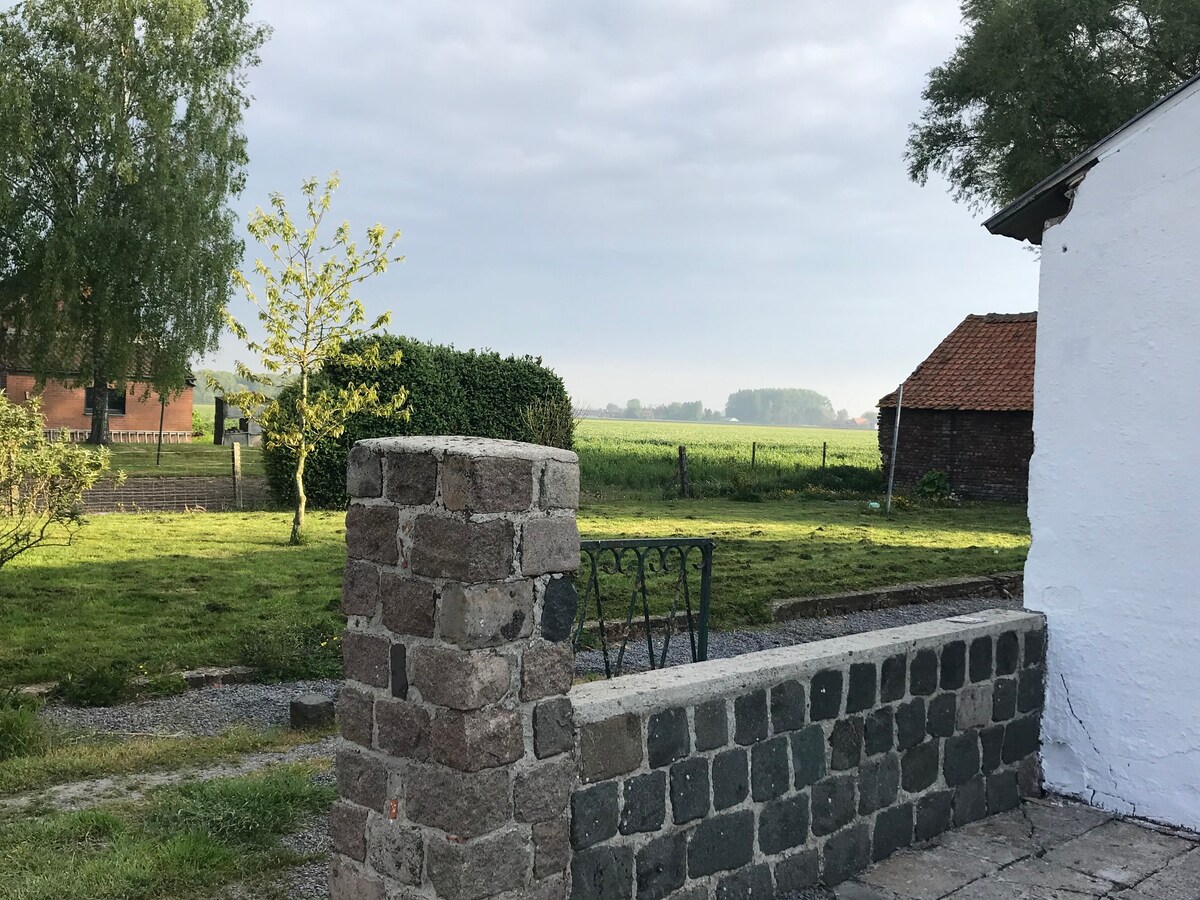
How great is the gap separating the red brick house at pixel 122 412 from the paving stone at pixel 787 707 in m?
36.0

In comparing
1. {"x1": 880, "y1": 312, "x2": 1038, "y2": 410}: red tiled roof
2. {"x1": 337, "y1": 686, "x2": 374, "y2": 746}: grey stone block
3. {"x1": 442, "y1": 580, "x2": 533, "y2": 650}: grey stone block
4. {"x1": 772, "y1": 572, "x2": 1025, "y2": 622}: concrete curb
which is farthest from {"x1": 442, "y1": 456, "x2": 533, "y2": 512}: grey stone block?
{"x1": 880, "y1": 312, "x2": 1038, "y2": 410}: red tiled roof

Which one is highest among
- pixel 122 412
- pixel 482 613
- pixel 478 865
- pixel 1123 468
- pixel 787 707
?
pixel 122 412

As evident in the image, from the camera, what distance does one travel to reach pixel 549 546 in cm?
325

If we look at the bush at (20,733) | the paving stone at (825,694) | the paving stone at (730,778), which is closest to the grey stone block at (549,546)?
the paving stone at (730,778)

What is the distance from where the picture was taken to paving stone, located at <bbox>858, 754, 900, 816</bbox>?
14.9 ft

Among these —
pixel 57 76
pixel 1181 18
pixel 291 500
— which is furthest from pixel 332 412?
pixel 57 76

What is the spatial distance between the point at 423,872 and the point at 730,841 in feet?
4.37

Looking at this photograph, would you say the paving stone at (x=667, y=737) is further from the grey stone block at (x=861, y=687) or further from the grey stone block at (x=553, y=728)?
the grey stone block at (x=861, y=687)

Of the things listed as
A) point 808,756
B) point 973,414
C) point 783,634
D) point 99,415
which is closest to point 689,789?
point 808,756

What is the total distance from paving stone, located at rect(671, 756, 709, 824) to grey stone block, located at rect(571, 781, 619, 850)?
300 millimetres

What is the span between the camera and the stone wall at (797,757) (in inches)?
141

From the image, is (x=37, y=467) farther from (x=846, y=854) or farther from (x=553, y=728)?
(x=846, y=854)

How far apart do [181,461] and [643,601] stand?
22223mm

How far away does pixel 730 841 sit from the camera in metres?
3.95
